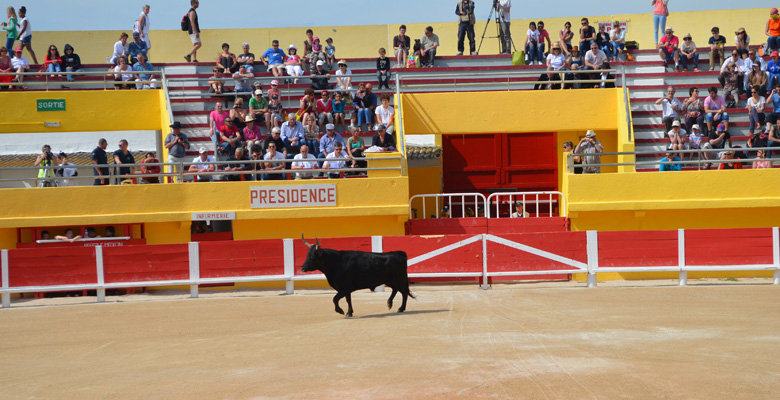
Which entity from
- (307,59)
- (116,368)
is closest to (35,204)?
(307,59)

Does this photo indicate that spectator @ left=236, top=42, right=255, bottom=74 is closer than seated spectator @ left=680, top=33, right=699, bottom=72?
Yes

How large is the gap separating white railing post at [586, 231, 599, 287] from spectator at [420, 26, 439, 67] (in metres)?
8.50

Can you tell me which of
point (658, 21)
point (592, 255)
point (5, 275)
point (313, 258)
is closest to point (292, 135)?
point (5, 275)

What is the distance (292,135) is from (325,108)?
149 centimetres

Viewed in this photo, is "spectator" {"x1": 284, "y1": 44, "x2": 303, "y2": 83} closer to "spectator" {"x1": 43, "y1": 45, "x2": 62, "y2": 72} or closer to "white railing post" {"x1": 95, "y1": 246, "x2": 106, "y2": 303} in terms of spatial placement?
"spectator" {"x1": 43, "y1": 45, "x2": 62, "y2": 72}

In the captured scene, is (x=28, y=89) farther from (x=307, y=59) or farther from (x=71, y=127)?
(x=307, y=59)

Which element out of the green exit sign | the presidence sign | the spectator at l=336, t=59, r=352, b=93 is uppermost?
the spectator at l=336, t=59, r=352, b=93

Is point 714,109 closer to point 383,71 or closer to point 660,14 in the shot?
point 660,14

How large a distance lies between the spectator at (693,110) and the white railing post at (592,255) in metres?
5.09

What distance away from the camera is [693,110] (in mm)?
21469

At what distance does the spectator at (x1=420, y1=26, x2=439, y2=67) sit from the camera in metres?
24.7

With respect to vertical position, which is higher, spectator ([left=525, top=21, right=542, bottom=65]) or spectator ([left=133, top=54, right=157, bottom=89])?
spectator ([left=525, top=21, right=542, bottom=65])

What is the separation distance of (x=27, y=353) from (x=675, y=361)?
8.33 m

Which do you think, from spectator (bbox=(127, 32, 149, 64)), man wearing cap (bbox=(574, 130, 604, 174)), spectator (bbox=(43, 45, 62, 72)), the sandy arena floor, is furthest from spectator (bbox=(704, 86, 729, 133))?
spectator (bbox=(43, 45, 62, 72))
